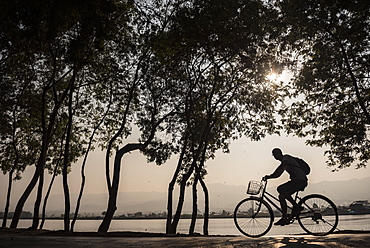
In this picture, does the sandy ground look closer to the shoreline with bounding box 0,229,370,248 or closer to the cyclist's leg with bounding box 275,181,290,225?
the shoreline with bounding box 0,229,370,248

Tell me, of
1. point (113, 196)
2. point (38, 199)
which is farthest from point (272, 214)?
point (38, 199)

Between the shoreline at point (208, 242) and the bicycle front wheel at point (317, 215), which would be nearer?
the shoreline at point (208, 242)

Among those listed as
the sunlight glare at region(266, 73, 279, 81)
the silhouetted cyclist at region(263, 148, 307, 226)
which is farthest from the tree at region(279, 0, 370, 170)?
the silhouetted cyclist at region(263, 148, 307, 226)

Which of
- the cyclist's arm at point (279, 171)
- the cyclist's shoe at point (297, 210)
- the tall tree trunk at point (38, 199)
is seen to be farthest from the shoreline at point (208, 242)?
the tall tree trunk at point (38, 199)

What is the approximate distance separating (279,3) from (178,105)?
942 centimetres

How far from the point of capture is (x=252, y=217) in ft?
33.0

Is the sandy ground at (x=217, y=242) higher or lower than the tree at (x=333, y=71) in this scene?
lower

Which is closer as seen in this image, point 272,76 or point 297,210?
point 297,210

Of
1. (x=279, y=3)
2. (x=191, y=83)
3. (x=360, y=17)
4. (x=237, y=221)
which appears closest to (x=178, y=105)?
(x=191, y=83)

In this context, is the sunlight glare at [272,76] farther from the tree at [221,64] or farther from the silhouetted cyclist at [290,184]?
the silhouetted cyclist at [290,184]

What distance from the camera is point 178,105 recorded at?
930 inches

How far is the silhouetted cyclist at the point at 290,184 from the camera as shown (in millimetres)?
9562

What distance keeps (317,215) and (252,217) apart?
166 cm

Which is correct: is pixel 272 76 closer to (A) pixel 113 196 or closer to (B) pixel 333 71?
(B) pixel 333 71
